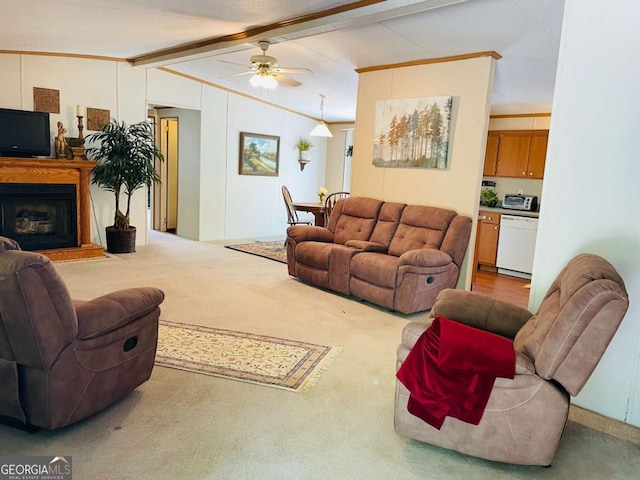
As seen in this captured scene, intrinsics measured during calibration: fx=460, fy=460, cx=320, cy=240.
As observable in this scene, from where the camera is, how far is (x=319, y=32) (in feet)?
13.4

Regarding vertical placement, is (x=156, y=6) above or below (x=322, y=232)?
above

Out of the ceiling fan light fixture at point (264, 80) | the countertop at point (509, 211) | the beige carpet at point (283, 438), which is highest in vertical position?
the ceiling fan light fixture at point (264, 80)

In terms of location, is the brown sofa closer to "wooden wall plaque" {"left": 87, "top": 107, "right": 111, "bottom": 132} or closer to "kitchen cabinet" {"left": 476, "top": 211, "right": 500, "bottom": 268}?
"kitchen cabinet" {"left": 476, "top": 211, "right": 500, "bottom": 268}

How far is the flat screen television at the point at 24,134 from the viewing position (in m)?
5.28

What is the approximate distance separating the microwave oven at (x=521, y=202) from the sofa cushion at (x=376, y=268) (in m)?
3.12

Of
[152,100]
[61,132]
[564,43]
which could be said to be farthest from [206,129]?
[564,43]

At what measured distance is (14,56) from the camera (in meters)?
5.57

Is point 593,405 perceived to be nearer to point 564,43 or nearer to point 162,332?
point 564,43

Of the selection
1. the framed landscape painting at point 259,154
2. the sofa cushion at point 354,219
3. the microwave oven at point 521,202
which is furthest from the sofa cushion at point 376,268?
the framed landscape painting at point 259,154

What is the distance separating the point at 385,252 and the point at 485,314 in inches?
88.5

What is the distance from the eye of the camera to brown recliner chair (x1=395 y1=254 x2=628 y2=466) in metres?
1.79

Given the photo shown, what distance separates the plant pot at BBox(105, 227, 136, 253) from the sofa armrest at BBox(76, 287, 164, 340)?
13.7 feet

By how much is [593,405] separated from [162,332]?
2823 mm

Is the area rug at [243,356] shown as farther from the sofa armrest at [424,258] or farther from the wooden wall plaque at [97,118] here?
the wooden wall plaque at [97,118]
